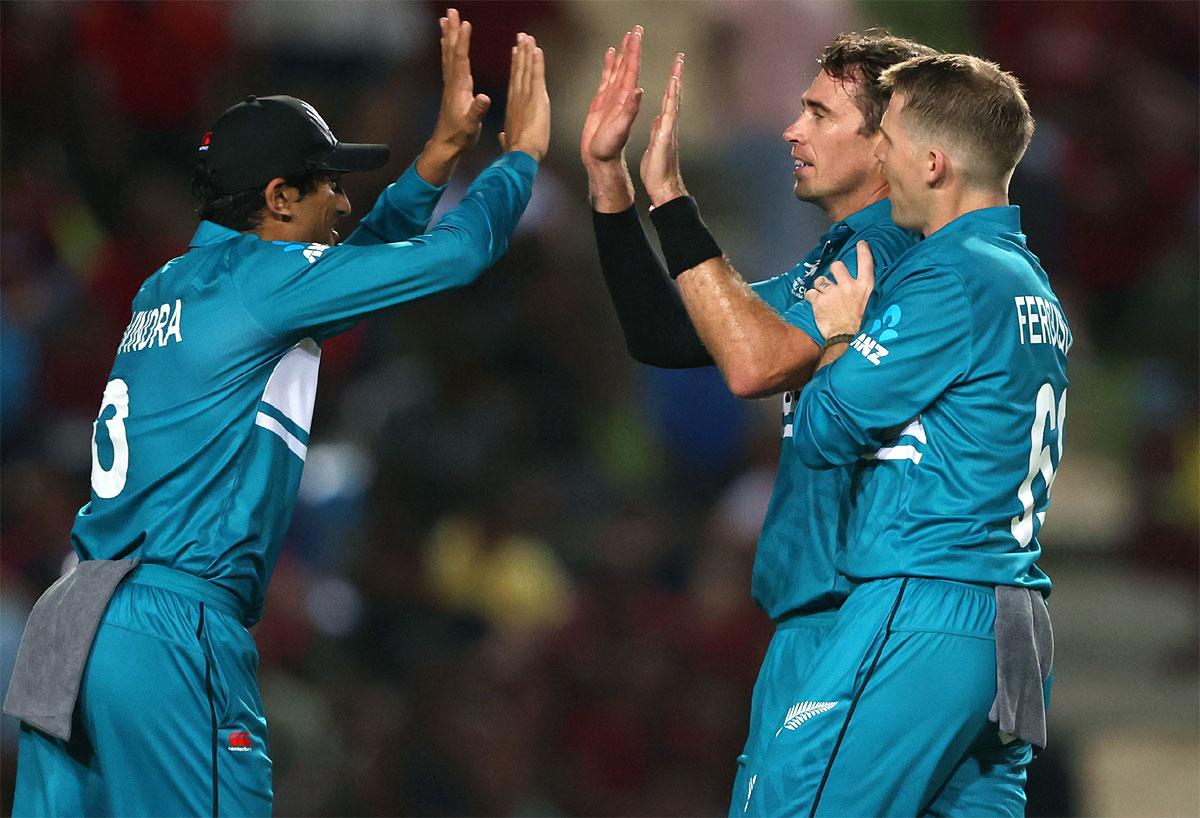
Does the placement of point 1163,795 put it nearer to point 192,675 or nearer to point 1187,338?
point 1187,338

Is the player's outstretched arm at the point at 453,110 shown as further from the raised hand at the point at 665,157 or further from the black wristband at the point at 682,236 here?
the black wristband at the point at 682,236

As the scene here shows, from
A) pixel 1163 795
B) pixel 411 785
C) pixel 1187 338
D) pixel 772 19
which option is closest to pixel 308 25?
pixel 772 19

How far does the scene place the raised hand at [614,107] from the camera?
3895 mm

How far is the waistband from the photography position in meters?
3.54

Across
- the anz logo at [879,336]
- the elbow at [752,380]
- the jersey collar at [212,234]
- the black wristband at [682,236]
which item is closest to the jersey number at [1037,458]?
the anz logo at [879,336]

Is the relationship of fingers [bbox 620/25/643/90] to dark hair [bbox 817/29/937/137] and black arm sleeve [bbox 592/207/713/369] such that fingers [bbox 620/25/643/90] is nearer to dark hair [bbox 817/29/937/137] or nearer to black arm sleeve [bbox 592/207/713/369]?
black arm sleeve [bbox 592/207/713/369]

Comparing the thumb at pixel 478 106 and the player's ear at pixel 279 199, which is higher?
the thumb at pixel 478 106

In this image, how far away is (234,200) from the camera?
3.82 metres

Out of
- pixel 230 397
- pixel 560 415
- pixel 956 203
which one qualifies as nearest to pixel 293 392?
pixel 230 397

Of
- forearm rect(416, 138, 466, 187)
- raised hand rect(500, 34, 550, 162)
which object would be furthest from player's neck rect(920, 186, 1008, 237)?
forearm rect(416, 138, 466, 187)

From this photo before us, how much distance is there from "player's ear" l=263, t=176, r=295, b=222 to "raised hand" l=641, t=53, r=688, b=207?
0.83 metres

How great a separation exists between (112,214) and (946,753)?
599cm

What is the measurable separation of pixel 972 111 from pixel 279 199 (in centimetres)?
158

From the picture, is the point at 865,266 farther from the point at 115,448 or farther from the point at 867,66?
the point at 115,448
